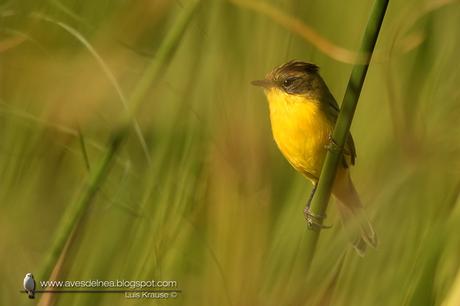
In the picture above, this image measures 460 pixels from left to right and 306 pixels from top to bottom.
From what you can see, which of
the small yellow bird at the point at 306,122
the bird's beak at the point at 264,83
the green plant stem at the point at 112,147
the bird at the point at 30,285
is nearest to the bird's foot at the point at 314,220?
the small yellow bird at the point at 306,122

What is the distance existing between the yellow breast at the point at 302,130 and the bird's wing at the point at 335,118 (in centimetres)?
1

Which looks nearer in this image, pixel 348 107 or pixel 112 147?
pixel 348 107

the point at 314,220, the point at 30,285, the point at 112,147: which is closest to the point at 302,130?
the point at 314,220

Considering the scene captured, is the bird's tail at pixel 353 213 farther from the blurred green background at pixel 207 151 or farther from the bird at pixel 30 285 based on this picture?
the bird at pixel 30 285

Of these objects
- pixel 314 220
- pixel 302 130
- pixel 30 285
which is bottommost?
pixel 30 285

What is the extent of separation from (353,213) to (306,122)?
0.62ft

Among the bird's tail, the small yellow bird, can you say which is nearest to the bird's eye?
the small yellow bird

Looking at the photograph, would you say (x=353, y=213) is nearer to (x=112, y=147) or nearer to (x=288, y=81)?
(x=288, y=81)

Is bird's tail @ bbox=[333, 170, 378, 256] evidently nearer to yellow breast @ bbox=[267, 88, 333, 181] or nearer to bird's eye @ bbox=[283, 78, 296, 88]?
yellow breast @ bbox=[267, 88, 333, 181]

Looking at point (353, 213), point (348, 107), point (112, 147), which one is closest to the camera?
point (348, 107)

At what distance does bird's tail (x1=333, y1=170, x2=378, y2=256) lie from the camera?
1.02 meters

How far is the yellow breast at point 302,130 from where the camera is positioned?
3.23ft

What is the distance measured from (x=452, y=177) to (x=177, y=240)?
1.66ft

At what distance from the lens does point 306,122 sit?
3.24ft
